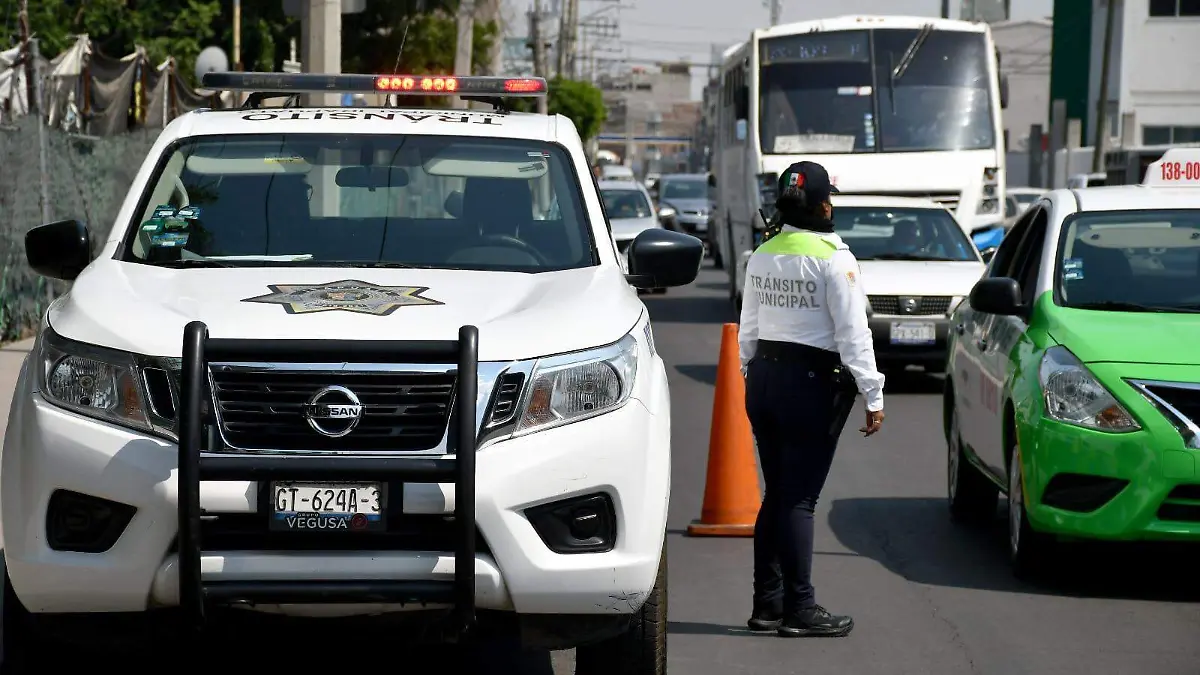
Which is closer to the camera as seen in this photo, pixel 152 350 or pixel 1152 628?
pixel 152 350

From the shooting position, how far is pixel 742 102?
22953mm

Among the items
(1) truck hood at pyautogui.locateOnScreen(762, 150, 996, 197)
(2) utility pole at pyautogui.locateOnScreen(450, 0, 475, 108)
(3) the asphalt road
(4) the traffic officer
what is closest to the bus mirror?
(1) truck hood at pyautogui.locateOnScreen(762, 150, 996, 197)

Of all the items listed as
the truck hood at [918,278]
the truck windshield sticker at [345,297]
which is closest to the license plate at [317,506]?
the truck windshield sticker at [345,297]

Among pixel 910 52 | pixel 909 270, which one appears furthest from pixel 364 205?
pixel 910 52

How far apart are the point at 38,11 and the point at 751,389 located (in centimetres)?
3261

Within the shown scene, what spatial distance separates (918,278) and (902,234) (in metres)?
1.50

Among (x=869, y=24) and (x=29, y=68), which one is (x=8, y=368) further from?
(x=869, y=24)

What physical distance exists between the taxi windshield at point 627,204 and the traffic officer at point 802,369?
22.2 meters

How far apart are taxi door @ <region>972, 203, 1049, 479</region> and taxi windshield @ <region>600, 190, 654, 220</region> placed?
65.6ft

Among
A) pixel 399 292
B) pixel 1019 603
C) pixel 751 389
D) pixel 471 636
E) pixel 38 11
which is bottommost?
pixel 1019 603

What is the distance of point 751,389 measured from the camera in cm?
696

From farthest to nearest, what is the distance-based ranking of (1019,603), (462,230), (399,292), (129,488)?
1. (1019,603)
2. (462,230)
3. (399,292)
4. (129,488)

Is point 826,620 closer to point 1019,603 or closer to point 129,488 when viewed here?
point 1019,603

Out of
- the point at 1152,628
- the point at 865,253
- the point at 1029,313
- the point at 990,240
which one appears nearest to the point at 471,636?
the point at 1152,628
